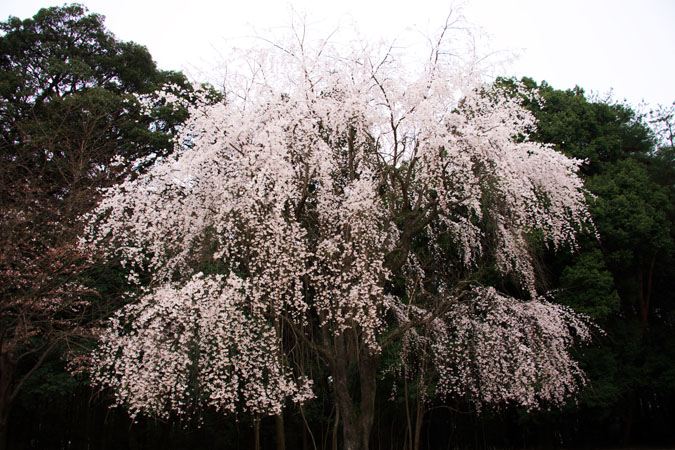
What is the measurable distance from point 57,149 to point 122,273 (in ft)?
12.0

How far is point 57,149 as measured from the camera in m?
11.9

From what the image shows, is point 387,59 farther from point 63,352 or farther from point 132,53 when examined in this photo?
point 132,53

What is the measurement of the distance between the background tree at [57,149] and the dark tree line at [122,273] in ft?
0.17

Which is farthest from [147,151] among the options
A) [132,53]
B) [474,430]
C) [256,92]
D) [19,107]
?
[474,430]

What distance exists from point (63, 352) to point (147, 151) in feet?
19.4

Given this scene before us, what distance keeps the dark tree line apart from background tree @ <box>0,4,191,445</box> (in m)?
0.05

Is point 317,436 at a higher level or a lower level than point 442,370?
lower

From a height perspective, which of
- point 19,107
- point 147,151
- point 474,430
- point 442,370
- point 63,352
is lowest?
point 474,430

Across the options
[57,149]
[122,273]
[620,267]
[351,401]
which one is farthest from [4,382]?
[620,267]

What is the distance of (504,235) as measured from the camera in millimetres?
7945

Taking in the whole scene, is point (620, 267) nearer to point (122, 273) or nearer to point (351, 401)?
point (351, 401)

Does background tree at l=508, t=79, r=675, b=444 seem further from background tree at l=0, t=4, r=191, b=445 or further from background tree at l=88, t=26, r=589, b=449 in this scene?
background tree at l=0, t=4, r=191, b=445

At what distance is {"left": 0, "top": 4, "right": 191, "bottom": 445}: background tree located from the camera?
834cm

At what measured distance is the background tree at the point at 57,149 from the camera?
8.34 metres
